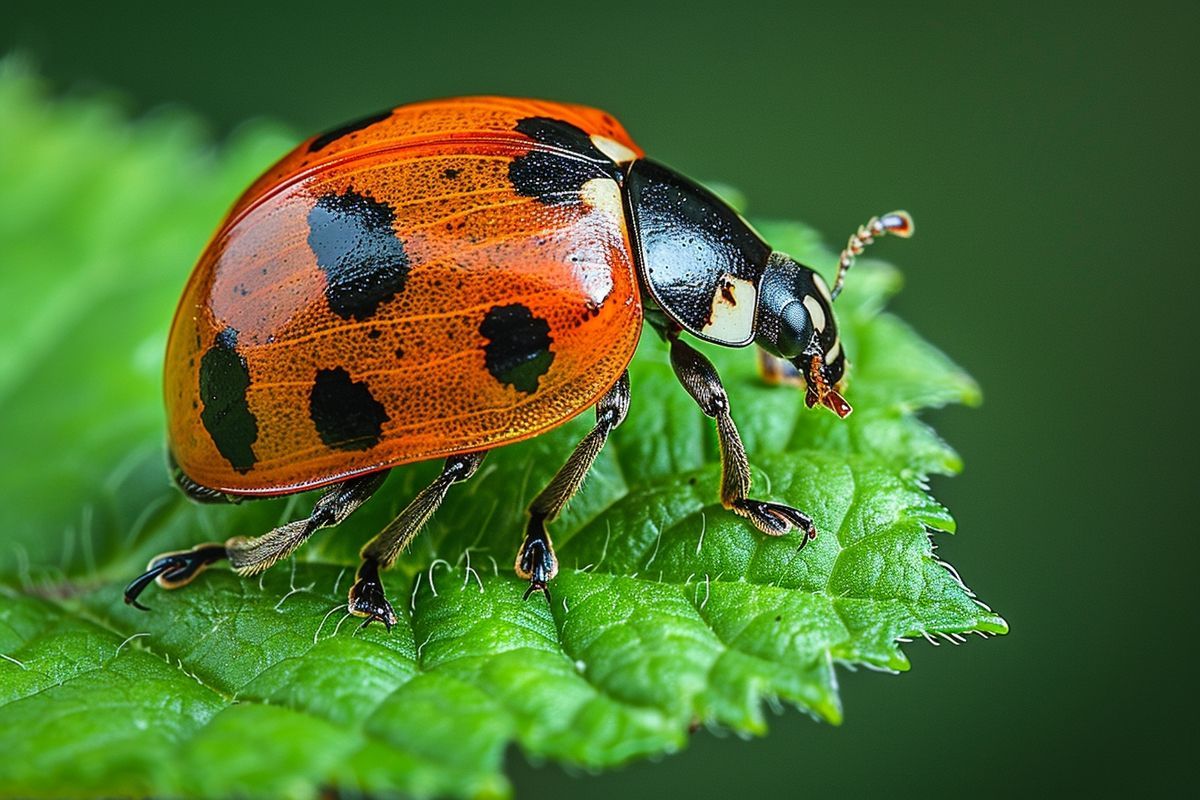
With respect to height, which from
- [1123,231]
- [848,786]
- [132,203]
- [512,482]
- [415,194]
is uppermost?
[1123,231]

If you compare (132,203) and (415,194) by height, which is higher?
(415,194)

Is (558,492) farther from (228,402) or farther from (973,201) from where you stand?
(973,201)

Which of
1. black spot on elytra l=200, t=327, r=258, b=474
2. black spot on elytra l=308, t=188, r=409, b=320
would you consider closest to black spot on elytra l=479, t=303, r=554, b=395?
black spot on elytra l=308, t=188, r=409, b=320

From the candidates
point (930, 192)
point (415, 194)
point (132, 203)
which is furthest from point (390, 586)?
point (930, 192)

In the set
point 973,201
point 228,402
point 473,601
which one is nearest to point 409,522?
point 473,601

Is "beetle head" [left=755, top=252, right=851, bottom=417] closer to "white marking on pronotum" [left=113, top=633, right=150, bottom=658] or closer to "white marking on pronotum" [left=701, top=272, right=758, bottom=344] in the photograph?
"white marking on pronotum" [left=701, top=272, right=758, bottom=344]

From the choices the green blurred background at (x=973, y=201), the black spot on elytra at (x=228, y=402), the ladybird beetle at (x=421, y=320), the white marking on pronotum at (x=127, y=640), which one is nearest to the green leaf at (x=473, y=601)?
the white marking on pronotum at (x=127, y=640)

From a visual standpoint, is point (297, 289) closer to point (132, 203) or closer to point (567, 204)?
point (567, 204)
